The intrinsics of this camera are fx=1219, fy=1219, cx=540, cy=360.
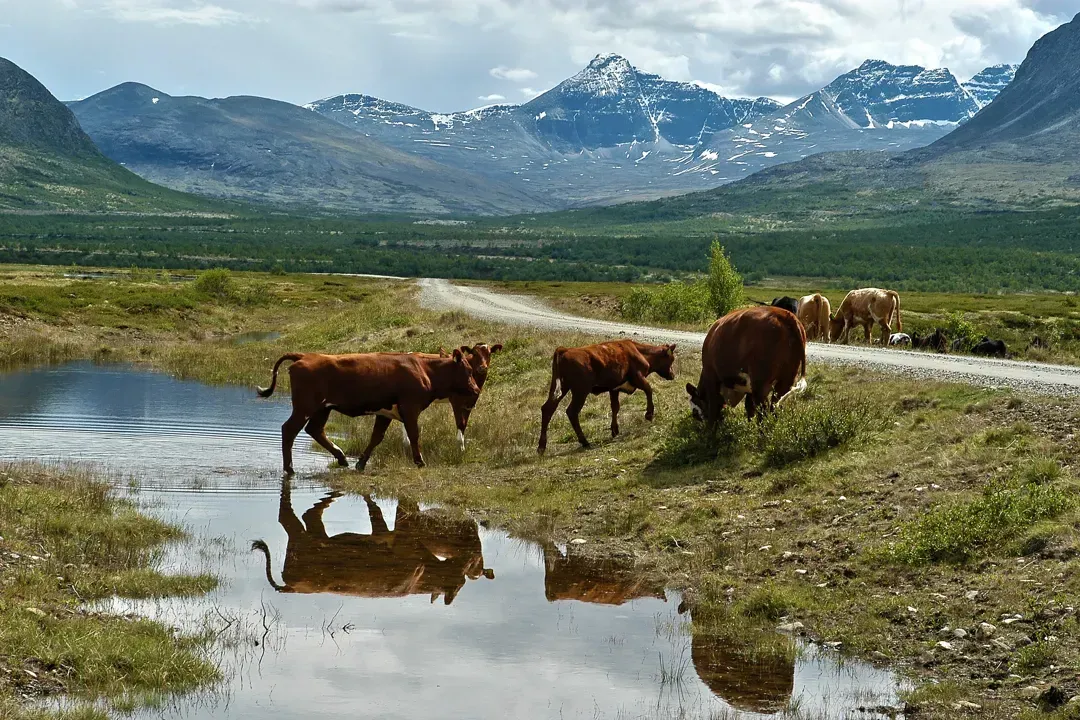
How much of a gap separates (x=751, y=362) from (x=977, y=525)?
254 inches

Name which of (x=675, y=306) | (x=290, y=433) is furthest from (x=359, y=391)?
(x=675, y=306)

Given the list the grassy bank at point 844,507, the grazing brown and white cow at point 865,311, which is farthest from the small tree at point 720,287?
the grassy bank at point 844,507

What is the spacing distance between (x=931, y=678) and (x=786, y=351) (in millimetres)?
9110

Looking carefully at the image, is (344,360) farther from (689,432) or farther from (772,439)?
(772,439)

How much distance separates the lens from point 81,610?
12062 millimetres

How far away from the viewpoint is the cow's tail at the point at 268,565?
46.2ft

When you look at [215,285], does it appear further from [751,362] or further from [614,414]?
[751,362]

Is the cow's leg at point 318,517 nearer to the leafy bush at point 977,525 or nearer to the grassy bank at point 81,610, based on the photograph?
the grassy bank at point 81,610

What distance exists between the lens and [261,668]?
11.1 meters

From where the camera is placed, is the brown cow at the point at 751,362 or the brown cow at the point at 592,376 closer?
the brown cow at the point at 751,362

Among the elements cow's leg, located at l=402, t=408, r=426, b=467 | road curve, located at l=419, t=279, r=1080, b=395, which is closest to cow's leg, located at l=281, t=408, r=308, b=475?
cow's leg, located at l=402, t=408, r=426, b=467

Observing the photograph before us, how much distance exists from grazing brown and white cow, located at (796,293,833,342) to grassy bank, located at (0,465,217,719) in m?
31.0

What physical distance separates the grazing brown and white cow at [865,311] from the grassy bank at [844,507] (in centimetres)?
1730

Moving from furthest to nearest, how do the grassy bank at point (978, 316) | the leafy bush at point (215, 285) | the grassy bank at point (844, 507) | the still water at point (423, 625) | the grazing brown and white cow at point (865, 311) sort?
the leafy bush at point (215, 285) → the grassy bank at point (978, 316) → the grazing brown and white cow at point (865, 311) → the grassy bank at point (844, 507) → the still water at point (423, 625)
